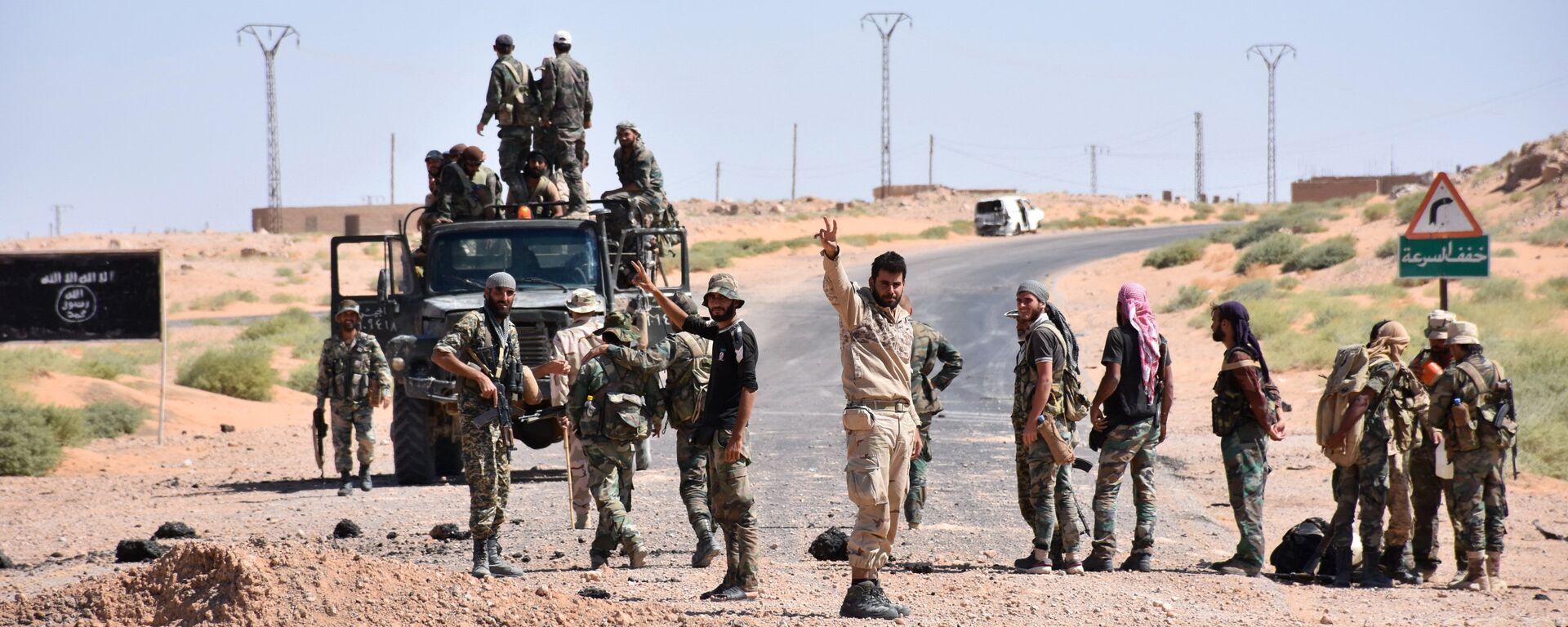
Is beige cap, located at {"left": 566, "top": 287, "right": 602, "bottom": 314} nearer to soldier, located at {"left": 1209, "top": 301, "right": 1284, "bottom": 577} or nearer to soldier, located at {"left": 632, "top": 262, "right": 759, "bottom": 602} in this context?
soldier, located at {"left": 632, "top": 262, "right": 759, "bottom": 602}

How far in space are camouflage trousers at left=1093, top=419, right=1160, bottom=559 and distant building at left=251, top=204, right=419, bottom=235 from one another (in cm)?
7791

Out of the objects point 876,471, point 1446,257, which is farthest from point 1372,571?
point 1446,257

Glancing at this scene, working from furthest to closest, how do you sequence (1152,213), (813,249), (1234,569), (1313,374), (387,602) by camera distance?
(1152,213) < (813,249) < (1313,374) < (1234,569) < (387,602)

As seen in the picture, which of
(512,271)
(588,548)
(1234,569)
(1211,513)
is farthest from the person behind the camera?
(512,271)

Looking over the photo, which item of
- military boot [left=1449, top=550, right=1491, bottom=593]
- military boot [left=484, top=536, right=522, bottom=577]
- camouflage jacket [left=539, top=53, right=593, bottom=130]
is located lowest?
military boot [left=1449, top=550, right=1491, bottom=593]

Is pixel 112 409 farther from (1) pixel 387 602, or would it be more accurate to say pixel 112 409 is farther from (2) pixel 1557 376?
(2) pixel 1557 376

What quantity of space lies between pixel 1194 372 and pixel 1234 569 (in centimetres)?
1253

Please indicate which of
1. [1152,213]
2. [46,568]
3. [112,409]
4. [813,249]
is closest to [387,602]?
[46,568]

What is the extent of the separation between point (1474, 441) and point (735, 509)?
4.30m

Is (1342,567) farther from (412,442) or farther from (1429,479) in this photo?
(412,442)

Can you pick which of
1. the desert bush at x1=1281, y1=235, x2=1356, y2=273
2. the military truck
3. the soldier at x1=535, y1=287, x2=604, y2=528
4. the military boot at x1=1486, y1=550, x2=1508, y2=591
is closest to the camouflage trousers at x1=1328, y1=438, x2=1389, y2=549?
the military boot at x1=1486, y1=550, x2=1508, y2=591

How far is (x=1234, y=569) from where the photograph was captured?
8.52 m

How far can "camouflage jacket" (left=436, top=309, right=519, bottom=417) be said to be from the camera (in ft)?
26.3

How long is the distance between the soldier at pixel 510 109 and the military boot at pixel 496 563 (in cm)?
601
